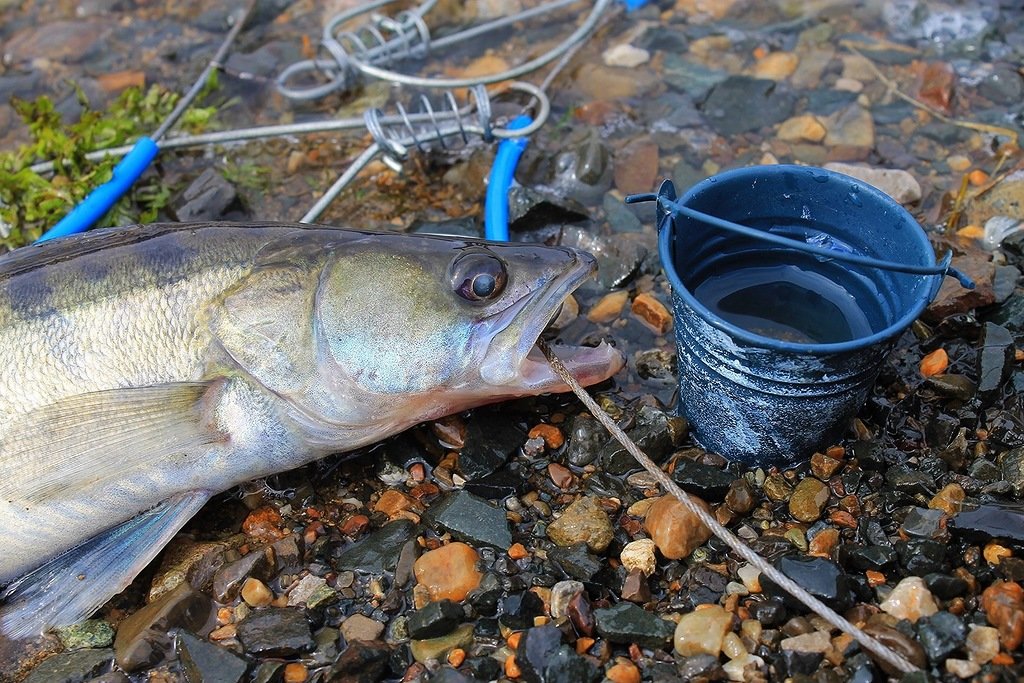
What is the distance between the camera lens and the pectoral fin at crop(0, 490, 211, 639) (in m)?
3.62

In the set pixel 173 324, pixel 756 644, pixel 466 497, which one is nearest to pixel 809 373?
pixel 756 644

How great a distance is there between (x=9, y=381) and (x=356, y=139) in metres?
3.00

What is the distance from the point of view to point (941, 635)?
3016 millimetres

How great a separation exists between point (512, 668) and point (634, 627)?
1.50 ft

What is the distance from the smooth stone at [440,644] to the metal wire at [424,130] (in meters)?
2.35

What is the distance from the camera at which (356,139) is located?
235 inches

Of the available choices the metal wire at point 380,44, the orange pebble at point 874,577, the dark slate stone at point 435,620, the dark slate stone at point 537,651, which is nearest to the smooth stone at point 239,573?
the dark slate stone at point 435,620

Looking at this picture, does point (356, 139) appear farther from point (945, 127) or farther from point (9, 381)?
point (945, 127)

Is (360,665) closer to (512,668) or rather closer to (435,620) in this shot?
(435,620)

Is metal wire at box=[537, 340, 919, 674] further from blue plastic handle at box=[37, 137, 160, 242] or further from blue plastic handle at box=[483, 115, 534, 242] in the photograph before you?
blue plastic handle at box=[37, 137, 160, 242]

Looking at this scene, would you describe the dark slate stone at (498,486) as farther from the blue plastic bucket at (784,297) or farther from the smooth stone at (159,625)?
the smooth stone at (159,625)

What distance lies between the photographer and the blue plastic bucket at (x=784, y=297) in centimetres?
316

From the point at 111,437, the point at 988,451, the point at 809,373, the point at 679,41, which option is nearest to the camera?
the point at 809,373

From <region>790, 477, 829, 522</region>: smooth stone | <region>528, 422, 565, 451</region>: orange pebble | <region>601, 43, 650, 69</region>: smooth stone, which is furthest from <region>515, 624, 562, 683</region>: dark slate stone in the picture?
<region>601, 43, 650, 69</region>: smooth stone
